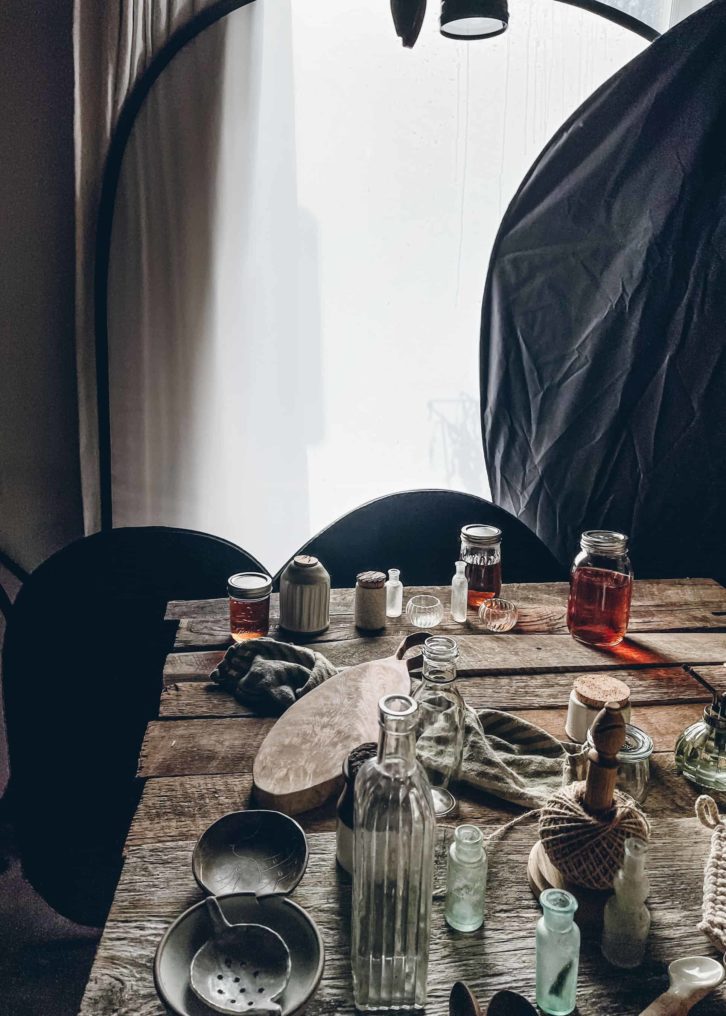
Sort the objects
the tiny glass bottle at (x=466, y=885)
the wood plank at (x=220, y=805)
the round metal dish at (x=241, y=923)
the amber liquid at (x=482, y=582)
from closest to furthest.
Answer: the round metal dish at (x=241, y=923) < the tiny glass bottle at (x=466, y=885) < the wood plank at (x=220, y=805) < the amber liquid at (x=482, y=582)

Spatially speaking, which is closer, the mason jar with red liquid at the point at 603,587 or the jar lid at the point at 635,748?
the jar lid at the point at 635,748

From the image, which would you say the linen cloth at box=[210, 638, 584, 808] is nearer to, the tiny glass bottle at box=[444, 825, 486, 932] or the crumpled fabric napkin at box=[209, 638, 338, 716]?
the crumpled fabric napkin at box=[209, 638, 338, 716]

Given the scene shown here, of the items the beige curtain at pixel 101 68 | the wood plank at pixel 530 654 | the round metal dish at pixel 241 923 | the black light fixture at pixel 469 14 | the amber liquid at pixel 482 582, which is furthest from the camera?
the beige curtain at pixel 101 68

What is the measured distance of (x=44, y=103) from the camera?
6.15 feet

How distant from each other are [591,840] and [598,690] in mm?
297

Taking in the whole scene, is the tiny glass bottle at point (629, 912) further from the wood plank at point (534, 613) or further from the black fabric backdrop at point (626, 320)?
the black fabric backdrop at point (626, 320)

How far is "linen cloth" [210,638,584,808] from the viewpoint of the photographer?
2.96 ft

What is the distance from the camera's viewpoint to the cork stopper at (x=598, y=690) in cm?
95

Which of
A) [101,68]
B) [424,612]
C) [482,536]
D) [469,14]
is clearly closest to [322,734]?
[424,612]

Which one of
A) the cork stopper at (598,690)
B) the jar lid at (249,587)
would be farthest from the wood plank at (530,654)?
the cork stopper at (598,690)

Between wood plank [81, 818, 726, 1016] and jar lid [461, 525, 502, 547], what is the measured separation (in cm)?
66

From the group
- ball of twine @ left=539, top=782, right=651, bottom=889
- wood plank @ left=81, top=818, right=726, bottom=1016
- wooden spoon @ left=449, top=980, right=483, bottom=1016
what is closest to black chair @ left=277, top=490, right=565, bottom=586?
wood plank @ left=81, top=818, right=726, bottom=1016

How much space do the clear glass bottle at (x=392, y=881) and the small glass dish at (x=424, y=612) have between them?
741mm

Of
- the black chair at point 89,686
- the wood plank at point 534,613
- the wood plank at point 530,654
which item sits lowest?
the black chair at point 89,686
